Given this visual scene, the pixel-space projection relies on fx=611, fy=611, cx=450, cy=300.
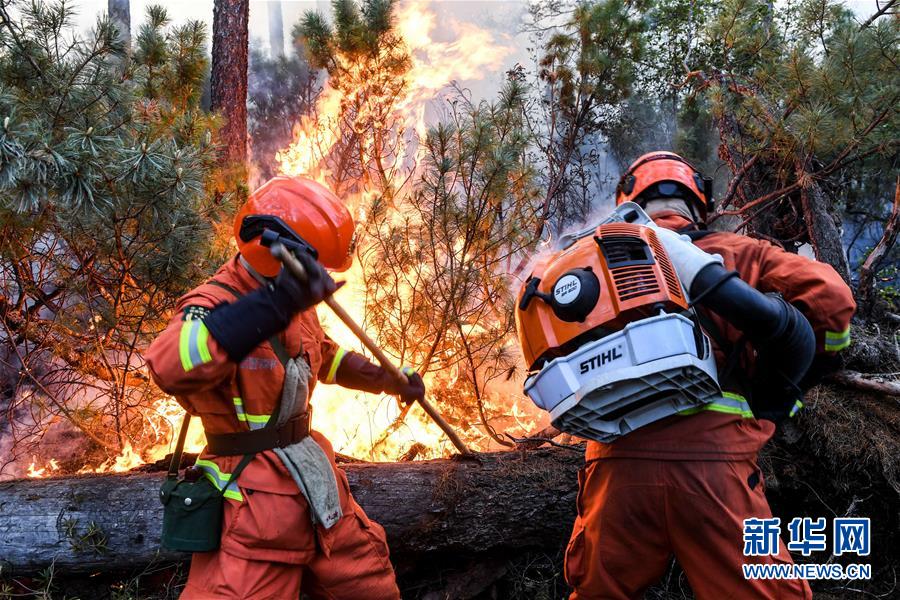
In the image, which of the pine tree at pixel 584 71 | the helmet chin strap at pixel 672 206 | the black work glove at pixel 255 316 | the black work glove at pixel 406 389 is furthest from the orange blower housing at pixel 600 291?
the pine tree at pixel 584 71

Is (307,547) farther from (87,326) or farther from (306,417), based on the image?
(87,326)

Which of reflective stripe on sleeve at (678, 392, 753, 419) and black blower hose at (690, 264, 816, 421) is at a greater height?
black blower hose at (690, 264, 816, 421)

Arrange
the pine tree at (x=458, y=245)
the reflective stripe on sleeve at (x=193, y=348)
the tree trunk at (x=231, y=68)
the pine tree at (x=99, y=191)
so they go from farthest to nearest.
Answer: the tree trunk at (x=231, y=68) < the pine tree at (x=458, y=245) < the pine tree at (x=99, y=191) < the reflective stripe on sleeve at (x=193, y=348)

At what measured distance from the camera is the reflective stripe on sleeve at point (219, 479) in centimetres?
217

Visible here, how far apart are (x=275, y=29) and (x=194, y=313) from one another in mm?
12797

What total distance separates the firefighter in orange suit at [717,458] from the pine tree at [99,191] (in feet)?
9.13

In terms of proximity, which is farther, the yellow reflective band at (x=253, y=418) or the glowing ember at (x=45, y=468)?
the glowing ember at (x=45, y=468)

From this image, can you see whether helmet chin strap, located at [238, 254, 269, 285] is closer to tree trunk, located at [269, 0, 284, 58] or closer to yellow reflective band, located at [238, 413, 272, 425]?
yellow reflective band, located at [238, 413, 272, 425]

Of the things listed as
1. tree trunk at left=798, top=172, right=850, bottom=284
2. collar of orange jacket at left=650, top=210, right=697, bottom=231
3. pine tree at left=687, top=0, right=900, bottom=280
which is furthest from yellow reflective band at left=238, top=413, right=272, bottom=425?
Result: tree trunk at left=798, top=172, right=850, bottom=284

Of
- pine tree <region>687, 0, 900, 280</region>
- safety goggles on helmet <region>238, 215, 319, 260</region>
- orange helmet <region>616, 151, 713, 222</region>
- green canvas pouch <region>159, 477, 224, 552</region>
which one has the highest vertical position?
pine tree <region>687, 0, 900, 280</region>

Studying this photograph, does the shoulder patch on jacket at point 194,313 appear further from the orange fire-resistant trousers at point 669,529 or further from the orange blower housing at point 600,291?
the orange fire-resistant trousers at point 669,529

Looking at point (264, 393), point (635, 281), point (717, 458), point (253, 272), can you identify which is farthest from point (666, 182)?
point (264, 393)

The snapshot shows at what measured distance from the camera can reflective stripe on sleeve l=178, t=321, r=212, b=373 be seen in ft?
6.26

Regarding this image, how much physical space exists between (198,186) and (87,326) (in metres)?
1.71
